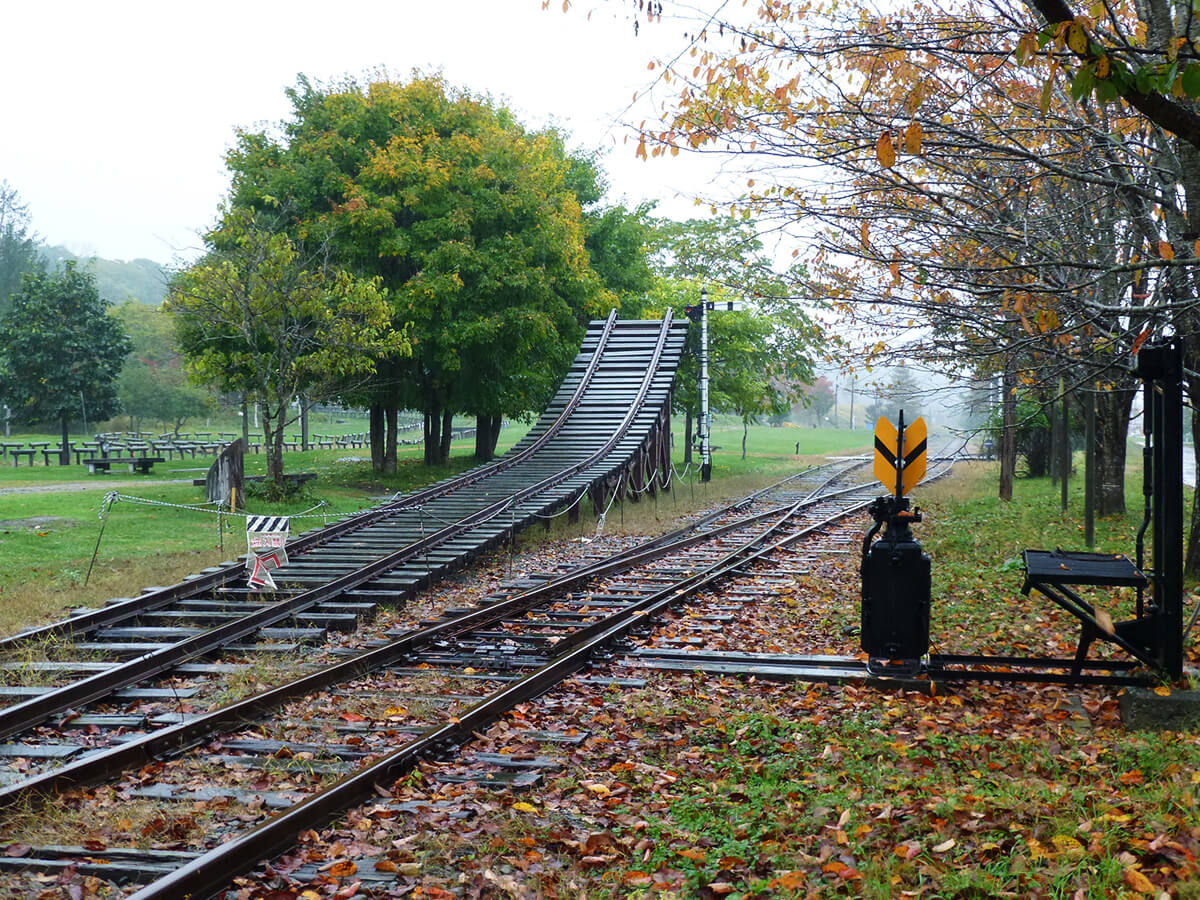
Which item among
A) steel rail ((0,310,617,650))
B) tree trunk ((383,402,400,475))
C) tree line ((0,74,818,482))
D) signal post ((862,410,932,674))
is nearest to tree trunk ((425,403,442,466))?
tree line ((0,74,818,482))

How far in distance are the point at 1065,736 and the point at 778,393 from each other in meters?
38.2

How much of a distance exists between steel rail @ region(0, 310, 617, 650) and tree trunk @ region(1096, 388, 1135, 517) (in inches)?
469

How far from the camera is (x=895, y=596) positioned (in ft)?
25.0

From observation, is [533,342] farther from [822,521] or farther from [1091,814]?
[1091,814]

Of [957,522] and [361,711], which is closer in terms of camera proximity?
[361,711]

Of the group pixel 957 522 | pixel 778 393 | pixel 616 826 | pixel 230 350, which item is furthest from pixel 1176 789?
pixel 778 393

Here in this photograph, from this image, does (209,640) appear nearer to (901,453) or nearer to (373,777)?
(373,777)

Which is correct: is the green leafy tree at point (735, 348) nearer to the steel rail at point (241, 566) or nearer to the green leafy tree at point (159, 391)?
the steel rail at point (241, 566)

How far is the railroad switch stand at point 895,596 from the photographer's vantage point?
24.8 ft

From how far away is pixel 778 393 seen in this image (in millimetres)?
43844

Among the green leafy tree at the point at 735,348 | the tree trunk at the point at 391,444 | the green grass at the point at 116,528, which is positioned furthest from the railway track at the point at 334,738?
the green leafy tree at the point at 735,348

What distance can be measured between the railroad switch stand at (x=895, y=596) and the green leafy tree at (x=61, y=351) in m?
35.7

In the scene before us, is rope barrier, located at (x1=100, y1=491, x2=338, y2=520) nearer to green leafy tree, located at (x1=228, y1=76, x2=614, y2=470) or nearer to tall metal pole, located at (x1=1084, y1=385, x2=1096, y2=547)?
green leafy tree, located at (x1=228, y1=76, x2=614, y2=470)

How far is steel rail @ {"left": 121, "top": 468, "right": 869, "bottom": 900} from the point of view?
14.8 ft
